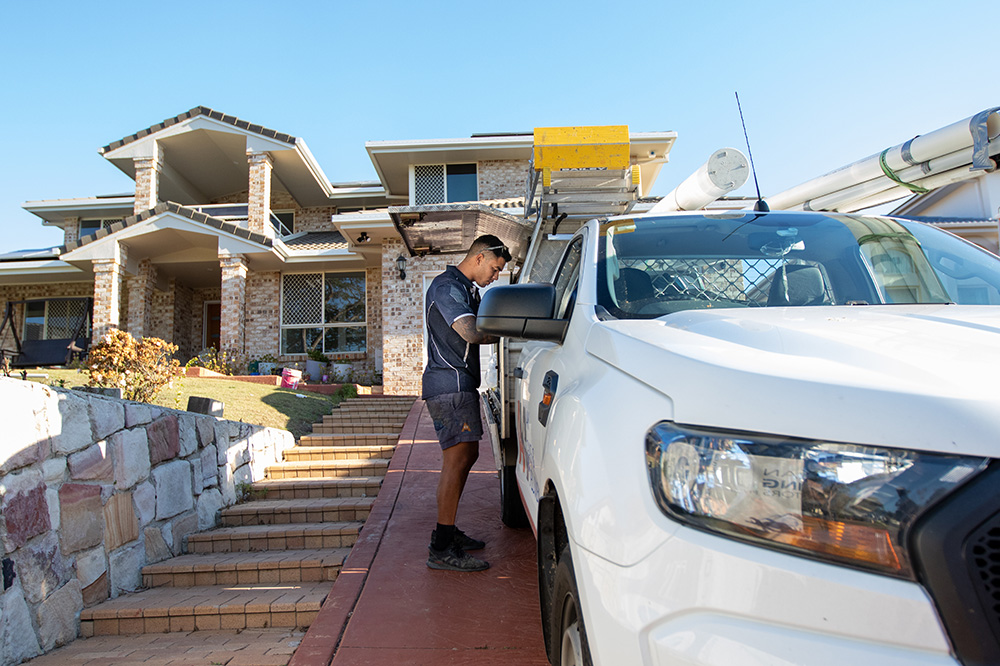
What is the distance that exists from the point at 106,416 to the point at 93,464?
1.00 feet

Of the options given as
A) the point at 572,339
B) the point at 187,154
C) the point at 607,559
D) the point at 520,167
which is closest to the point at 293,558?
the point at 572,339

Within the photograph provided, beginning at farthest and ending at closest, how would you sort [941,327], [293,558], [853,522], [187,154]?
1. [187,154]
2. [293,558]
3. [941,327]
4. [853,522]

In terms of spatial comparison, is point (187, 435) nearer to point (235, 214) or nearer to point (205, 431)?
point (205, 431)

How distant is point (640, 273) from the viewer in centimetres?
243

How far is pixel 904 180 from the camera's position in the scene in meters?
3.70

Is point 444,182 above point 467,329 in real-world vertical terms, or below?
above

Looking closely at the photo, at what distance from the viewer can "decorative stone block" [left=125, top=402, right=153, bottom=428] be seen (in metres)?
4.13

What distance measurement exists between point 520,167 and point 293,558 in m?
12.8

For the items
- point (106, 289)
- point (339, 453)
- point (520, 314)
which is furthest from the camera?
point (106, 289)

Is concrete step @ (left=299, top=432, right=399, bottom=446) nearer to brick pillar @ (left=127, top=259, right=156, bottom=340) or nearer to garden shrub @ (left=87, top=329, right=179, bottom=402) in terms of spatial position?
garden shrub @ (left=87, top=329, right=179, bottom=402)

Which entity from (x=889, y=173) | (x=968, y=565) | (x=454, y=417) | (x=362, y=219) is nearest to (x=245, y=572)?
(x=454, y=417)

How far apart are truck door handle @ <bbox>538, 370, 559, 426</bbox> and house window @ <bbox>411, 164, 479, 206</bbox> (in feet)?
45.4

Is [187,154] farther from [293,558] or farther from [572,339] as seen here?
[572,339]

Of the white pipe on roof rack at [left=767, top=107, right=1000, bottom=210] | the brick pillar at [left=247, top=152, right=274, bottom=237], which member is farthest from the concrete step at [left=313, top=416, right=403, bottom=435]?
the brick pillar at [left=247, top=152, right=274, bottom=237]
